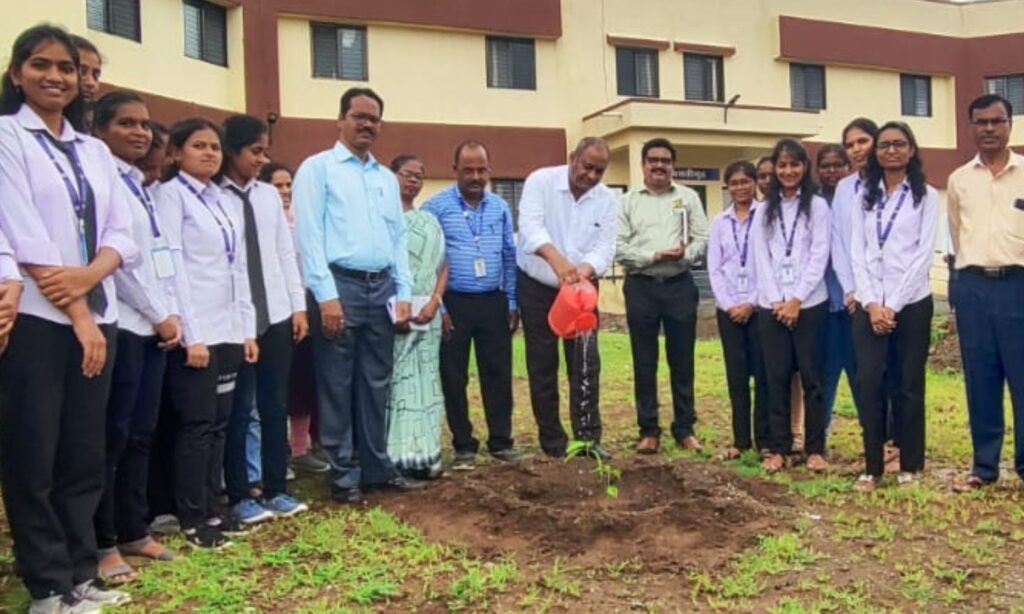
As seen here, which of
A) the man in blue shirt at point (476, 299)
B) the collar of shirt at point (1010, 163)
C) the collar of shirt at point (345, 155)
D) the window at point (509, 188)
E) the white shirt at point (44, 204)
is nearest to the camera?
the white shirt at point (44, 204)

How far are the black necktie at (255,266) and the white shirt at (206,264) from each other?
13 centimetres

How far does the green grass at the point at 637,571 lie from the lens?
12.2 ft

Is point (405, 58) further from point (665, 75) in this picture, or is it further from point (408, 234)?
point (408, 234)

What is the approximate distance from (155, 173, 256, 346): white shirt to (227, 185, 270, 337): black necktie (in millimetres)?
129

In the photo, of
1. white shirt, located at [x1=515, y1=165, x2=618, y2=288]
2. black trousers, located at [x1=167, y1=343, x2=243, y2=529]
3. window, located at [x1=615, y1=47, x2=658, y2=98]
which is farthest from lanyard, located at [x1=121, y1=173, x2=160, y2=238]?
window, located at [x1=615, y1=47, x2=658, y2=98]

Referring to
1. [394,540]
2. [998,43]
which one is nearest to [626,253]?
[394,540]

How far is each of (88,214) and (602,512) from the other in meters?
2.58

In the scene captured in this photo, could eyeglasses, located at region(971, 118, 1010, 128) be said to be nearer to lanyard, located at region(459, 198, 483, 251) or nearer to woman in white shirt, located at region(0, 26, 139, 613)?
lanyard, located at region(459, 198, 483, 251)

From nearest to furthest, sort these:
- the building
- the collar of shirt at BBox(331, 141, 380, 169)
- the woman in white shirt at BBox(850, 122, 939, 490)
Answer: the collar of shirt at BBox(331, 141, 380, 169) → the woman in white shirt at BBox(850, 122, 939, 490) → the building

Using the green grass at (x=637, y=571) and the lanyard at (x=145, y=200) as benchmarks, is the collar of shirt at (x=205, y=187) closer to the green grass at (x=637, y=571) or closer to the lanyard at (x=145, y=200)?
the lanyard at (x=145, y=200)

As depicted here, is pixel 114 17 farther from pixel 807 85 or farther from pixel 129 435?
pixel 807 85

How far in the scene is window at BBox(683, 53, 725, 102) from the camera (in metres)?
22.4

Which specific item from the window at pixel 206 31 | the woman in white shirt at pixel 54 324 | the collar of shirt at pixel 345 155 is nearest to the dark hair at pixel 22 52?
the woman in white shirt at pixel 54 324

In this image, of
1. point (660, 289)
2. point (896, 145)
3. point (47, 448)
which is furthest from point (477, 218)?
point (47, 448)
